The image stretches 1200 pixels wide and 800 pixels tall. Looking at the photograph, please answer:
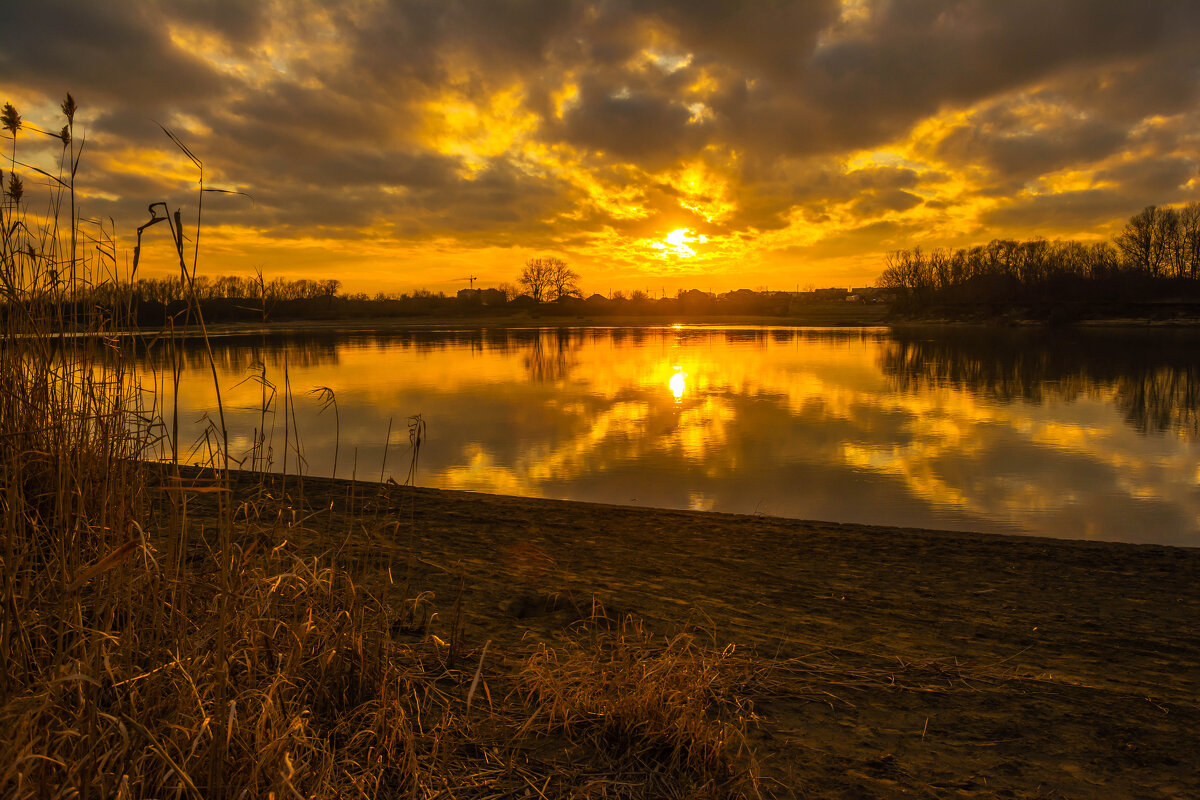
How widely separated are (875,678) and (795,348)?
3189cm

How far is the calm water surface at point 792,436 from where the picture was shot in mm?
7906

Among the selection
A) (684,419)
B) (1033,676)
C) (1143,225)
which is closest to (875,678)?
(1033,676)

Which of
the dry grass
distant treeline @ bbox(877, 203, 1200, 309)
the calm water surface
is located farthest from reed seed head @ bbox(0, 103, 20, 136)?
distant treeline @ bbox(877, 203, 1200, 309)

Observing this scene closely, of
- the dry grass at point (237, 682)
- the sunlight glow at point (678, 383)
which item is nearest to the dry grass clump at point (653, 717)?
the dry grass at point (237, 682)

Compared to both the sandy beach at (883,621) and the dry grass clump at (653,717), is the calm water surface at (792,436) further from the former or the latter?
the dry grass clump at (653,717)

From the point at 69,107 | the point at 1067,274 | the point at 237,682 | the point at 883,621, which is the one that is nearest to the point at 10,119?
the point at 69,107

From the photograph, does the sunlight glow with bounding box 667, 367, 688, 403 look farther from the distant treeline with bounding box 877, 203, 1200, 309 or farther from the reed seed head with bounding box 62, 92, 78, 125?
the distant treeline with bounding box 877, 203, 1200, 309

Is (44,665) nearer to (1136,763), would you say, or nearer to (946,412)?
(1136,763)

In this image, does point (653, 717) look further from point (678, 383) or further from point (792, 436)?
point (678, 383)

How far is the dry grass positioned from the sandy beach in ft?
1.01

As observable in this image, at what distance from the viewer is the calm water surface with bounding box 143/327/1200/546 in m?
7.91

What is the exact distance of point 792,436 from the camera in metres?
11.7

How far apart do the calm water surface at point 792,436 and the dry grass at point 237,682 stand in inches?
29.2

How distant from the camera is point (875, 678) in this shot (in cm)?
320
